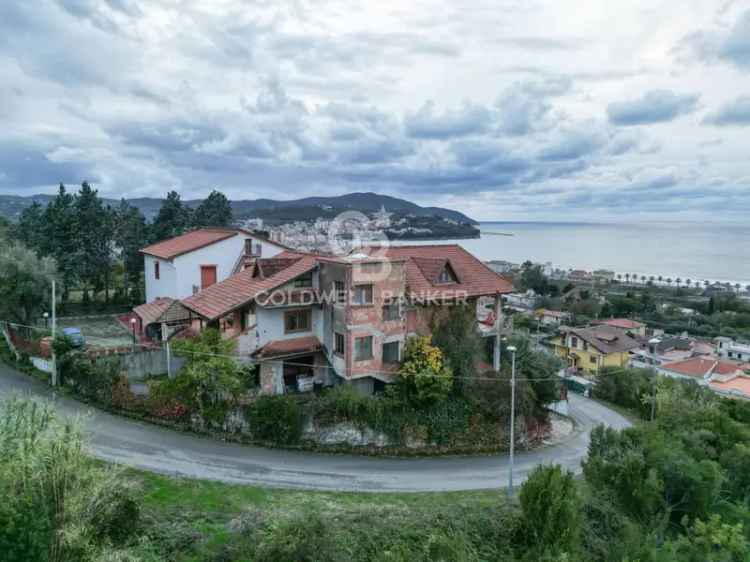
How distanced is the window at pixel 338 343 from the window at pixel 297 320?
2.02 m

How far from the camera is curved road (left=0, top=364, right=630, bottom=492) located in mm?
17719

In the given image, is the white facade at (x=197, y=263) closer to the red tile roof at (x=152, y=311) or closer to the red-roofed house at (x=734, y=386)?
the red tile roof at (x=152, y=311)

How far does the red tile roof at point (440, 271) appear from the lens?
2556cm

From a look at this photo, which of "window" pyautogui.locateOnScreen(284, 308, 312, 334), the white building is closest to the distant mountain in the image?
"window" pyautogui.locateOnScreen(284, 308, 312, 334)

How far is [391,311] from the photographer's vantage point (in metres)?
24.2

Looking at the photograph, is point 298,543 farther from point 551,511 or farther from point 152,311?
point 152,311

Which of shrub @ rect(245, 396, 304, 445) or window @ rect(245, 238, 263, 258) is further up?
window @ rect(245, 238, 263, 258)

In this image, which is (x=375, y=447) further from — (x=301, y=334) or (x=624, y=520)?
(x=624, y=520)

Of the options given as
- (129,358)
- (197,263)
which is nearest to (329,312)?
(129,358)

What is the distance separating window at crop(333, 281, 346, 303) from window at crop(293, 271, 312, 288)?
1647 mm

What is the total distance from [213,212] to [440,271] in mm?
31185

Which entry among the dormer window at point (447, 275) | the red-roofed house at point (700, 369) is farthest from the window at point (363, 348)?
the red-roofed house at point (700, 369)

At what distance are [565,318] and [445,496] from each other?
69965mm

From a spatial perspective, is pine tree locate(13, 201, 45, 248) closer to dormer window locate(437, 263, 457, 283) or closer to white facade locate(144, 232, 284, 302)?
white facade locate(144, 232, 284, 302)
